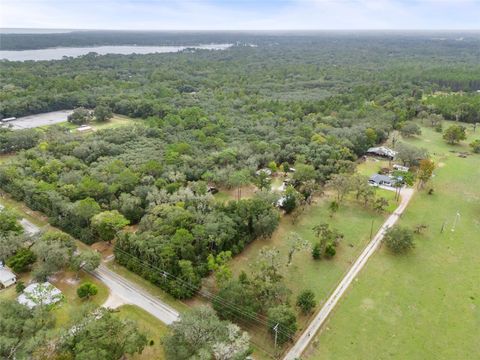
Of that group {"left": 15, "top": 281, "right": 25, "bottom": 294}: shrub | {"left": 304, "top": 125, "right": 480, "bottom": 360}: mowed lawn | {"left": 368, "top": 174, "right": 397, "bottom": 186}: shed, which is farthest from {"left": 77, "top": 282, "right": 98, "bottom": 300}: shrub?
{"left": 368, "top": 174, "right": 397, "bottom": 186}: shed

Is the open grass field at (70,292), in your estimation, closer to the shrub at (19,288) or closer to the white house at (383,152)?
the shrub at (19,288)

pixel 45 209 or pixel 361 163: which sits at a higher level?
pixel 45 209

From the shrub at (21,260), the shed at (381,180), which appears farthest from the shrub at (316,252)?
the shrub at (21,260)

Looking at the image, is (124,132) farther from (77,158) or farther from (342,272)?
(342,272)

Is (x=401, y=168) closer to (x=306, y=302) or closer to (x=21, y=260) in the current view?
(x=306, y=302)

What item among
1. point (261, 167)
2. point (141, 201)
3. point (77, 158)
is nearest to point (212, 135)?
point (261, 167)

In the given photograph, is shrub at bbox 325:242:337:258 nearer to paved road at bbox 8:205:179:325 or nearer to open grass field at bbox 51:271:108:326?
paved road at bbox 8:205:179:325
